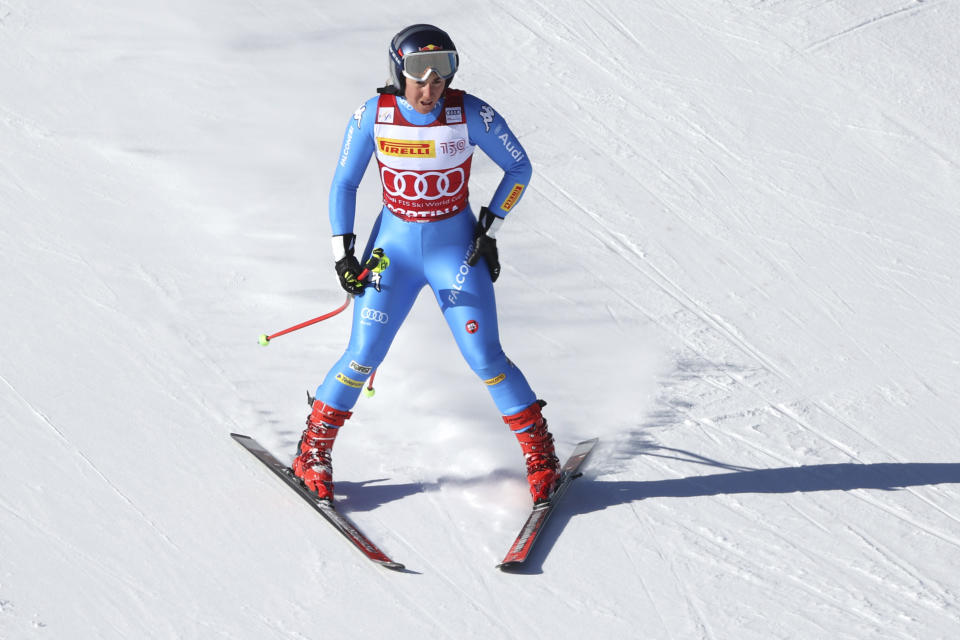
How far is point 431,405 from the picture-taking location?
6598 mm

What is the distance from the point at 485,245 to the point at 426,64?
85cm

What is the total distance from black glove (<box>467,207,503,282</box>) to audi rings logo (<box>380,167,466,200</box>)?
0.20m

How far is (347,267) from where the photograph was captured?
557 cm

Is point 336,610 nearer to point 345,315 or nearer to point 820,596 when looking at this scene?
point 820,596

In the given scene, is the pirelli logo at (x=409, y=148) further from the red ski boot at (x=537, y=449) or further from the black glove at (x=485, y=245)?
the red ski boot at (x=537, y=449)

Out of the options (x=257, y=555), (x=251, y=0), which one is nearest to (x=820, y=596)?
(x=257, y=555)

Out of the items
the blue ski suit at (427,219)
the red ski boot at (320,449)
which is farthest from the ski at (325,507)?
the blue ski suit at (427,219)

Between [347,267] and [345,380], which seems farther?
[345,380]

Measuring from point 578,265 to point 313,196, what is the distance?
181 cm

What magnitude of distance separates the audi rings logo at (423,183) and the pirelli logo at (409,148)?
0.08m

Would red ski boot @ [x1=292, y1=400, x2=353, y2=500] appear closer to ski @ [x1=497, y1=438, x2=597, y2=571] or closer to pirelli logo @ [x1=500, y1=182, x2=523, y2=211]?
ski @ [x1=497, y1=438, x2=597, y2=571]

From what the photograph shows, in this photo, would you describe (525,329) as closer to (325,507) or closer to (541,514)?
(541,514)

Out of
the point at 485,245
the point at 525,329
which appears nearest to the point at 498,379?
the point at 485,245

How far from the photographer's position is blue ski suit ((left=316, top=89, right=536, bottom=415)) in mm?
5473
